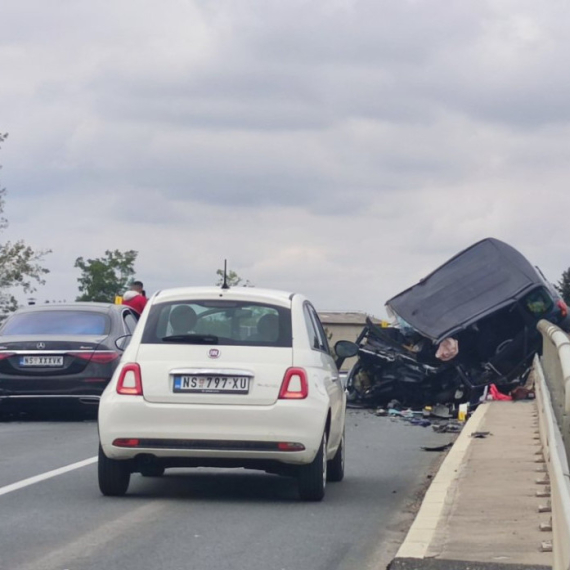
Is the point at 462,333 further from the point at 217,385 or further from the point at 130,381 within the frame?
the point at 130,381

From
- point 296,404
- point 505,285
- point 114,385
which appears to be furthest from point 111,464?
point 505,285

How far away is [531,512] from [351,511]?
1.45 meters

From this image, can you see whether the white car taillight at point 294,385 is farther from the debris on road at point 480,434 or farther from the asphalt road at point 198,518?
the debris on road at point 480,434

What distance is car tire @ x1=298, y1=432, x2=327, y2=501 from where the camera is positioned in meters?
10.4

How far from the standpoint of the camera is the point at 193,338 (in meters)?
10.5

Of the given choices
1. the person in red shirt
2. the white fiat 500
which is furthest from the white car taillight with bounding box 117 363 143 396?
the person in red shirt

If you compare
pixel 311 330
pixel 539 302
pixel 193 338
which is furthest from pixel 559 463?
pixel 539 302

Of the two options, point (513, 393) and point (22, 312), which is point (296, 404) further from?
point (513, 393)

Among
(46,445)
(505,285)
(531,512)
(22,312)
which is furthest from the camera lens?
(505,285)

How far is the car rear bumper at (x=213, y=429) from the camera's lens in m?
10.1

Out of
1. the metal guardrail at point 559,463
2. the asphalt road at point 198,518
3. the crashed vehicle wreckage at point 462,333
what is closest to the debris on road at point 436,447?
the metal guardrail at point 559,463

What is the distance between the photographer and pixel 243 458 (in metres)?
10.3

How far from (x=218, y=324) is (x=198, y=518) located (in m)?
1.68

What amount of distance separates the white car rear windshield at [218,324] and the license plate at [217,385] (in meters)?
0.36
